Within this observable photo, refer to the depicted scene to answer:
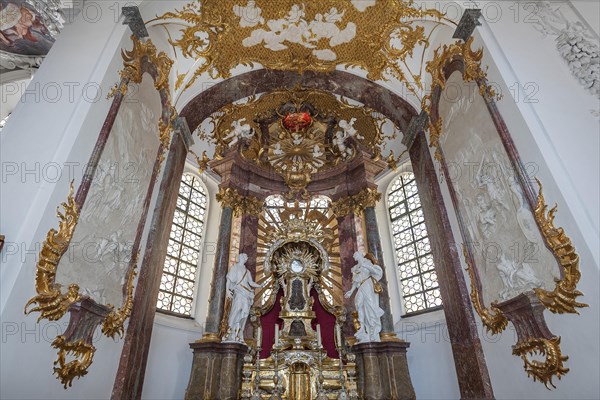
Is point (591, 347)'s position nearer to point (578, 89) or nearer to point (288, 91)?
point (578, 89)

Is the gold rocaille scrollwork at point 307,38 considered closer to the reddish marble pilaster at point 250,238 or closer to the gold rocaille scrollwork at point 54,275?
the reddish marble pilaster at point 250,238

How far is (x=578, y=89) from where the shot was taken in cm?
487

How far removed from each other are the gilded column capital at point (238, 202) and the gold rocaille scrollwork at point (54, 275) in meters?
5.47

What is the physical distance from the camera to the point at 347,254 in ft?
30.5

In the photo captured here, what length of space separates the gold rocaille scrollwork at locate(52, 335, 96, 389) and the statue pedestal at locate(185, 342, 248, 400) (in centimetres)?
295

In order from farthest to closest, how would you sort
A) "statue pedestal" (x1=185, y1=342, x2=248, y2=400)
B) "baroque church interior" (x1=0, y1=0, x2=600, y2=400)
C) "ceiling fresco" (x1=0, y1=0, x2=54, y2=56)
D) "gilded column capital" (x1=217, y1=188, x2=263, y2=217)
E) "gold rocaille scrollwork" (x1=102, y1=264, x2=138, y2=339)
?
"gilded column capital" (x1=217, y1=188, x2=263, y2=217) → "statue pedestal" (x1=185, y1=342, x2=248, y2=400) → "ceiling fresco" (x1=0, y1=0, x2=54, y2=56) → "gold rocaille scrollwork" (x1=102, y1=264, x2=138, y2=339) → "baroque church interior" (x1=0, y1=0, x2=600, y2=400)

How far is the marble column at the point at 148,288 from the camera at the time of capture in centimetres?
550

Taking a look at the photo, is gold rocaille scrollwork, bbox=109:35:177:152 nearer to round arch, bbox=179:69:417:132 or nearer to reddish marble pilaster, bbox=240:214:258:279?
round arch, bbox=179:69:417:132

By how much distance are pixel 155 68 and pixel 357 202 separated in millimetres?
5752

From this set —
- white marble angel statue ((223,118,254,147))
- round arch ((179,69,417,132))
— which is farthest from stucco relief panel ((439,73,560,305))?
white marble angel statue ((223,118,254,147))

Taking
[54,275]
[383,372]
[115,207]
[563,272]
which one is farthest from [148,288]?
[563,272]

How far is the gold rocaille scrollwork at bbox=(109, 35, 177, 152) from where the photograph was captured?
18.6 ft

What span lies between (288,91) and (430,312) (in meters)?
6.63

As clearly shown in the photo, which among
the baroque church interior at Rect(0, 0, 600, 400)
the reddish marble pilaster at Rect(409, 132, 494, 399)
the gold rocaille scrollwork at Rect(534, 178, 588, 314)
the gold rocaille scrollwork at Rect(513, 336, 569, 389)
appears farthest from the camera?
the reddish marble pilaster at Rect(409, 132, 494, 399)
